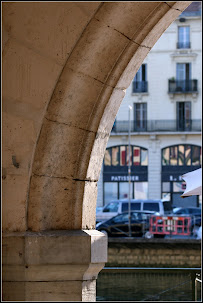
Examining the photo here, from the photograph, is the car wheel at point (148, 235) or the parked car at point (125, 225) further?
the parked car at point (125, 225)

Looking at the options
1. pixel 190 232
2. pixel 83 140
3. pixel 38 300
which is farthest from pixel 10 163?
pixel 190 232

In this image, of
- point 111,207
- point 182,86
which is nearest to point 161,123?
point 182,86

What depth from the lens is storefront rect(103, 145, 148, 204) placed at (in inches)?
1623

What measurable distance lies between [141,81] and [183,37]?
3.40 meters

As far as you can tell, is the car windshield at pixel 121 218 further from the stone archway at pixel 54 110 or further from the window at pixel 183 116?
the stone archway at pixel 54 110

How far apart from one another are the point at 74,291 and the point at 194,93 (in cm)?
3862

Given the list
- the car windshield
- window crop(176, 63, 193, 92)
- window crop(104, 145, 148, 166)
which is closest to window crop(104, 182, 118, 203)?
window crop(104, 145, 148, 166)

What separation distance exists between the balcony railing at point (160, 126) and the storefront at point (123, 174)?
1044mm

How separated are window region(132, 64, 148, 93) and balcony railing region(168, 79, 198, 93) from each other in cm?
141

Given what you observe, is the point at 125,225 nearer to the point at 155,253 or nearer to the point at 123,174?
the point at 155,253

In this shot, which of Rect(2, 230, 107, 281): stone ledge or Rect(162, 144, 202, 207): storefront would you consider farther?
Rect(162, 144, 202, 207): storefront

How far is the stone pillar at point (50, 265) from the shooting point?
3.39m

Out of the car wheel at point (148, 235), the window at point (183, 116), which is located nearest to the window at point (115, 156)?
the window at point (183, 116)

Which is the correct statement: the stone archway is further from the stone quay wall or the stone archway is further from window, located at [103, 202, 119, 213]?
window, located at [103, 202, 119, 213]
